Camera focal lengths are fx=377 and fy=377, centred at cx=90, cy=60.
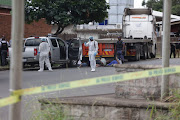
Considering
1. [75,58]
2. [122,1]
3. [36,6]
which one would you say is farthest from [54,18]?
[122,1]

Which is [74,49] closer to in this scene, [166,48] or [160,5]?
[166,48]

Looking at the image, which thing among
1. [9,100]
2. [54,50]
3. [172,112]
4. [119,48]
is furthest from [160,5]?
[9,100]

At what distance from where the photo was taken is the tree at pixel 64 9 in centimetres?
2678

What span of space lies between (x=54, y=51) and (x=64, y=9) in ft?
24.6

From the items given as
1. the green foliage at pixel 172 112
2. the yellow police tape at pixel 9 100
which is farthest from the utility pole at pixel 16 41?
the green foliage at pixel 172 112

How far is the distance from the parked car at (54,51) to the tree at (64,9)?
520 cm

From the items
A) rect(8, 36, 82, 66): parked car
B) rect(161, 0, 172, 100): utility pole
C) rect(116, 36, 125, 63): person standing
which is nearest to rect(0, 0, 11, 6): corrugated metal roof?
rect(8, 36, 82, 66): parked car

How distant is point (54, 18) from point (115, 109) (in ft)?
71.0

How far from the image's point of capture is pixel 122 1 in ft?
189

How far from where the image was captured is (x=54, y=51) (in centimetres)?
2038

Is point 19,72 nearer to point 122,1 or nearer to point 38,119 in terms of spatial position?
point 38,119

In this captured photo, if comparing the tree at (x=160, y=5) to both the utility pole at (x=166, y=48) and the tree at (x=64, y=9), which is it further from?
the utility pole at (x=166, y=48)

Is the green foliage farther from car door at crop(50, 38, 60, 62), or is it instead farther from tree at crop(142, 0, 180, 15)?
tree at crop(142, 0, 180, 15)

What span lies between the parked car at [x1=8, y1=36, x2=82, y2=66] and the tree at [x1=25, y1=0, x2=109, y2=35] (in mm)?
5197
